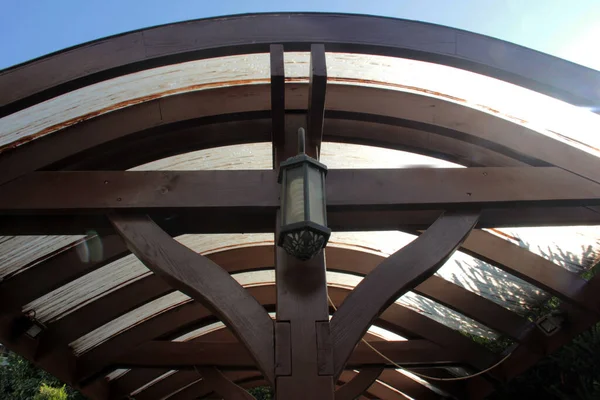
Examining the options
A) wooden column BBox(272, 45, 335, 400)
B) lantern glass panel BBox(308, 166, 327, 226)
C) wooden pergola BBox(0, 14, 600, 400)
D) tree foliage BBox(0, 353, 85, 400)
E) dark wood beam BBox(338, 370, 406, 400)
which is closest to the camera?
wooden column BBox(272, 45, 335, 400)

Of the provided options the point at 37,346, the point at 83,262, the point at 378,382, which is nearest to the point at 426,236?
the point at 83,262

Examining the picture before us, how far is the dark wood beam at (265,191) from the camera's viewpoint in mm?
2492

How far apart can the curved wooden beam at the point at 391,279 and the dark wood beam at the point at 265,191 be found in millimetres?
158

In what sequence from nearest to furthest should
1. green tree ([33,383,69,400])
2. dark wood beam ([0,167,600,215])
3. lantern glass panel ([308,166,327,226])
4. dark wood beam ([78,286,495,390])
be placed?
lantern glass panel ([308,166,327,226]), dark wood beam ([0,167,600,215]), dark wood beam ([78,286,495,390]), green tree ([33,383,69,400])

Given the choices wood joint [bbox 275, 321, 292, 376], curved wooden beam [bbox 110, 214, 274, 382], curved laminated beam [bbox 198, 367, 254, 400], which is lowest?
wood joint [bbox 275, 321, 292, 376]

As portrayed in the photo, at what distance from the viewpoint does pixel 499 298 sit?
15.3 feet

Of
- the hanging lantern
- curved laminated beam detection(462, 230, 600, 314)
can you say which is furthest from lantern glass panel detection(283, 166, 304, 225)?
curved laminated beam detection(462, 230, 600, 314)

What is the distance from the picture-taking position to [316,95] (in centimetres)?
261

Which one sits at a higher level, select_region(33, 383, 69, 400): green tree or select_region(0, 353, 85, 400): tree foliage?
select_region(0, 353, 85, 400): tree foliage

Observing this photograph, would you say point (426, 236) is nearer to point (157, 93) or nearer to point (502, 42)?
point (502, 42)

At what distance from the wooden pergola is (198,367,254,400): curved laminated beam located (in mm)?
1813

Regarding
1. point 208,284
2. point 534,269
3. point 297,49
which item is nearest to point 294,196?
point 208,284

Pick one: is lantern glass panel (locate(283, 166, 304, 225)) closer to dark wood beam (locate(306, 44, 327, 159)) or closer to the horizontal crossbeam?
the horizontal crossbeam

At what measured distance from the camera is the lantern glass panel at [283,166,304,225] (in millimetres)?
2076
